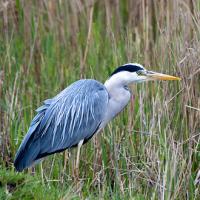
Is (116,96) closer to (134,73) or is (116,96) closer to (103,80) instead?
(134,73)

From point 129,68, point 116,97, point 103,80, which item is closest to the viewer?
point 129,68

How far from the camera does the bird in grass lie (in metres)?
5.07

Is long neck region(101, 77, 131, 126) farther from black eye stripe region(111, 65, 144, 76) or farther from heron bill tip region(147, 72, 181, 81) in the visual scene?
heron bill tip region(147, 72, 181, 81)

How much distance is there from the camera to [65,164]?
520cm

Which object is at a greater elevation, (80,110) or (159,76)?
(159,76)

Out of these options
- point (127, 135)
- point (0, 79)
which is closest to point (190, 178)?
point (127, 135)

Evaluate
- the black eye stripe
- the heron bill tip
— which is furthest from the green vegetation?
the black eye stripe

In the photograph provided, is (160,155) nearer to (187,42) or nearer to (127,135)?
(127,135)

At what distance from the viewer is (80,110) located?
5.30 m

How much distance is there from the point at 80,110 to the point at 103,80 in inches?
34.4

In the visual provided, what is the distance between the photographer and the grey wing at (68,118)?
5.05 m

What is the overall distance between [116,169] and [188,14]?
1.44 meters

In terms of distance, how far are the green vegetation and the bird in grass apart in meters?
0.12

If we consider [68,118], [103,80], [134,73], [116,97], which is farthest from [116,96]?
[103,80]
